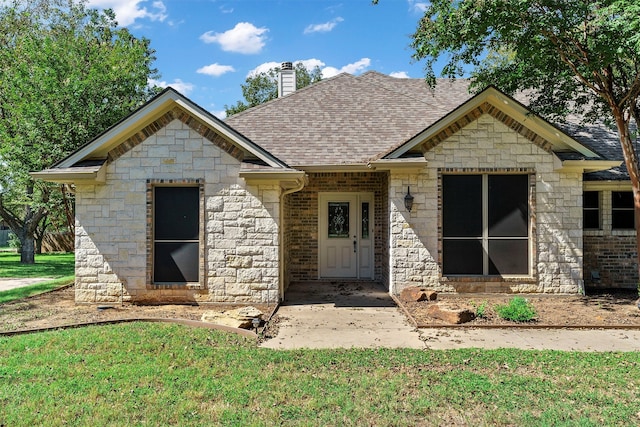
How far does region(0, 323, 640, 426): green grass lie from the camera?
386 centimetres

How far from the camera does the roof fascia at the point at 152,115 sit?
8531 millimetres

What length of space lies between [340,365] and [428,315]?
10.2 ft

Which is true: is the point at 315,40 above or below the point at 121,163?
above

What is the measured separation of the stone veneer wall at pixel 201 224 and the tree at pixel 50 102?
7.23m

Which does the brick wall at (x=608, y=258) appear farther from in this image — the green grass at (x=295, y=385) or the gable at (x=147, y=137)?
the gable at (x=147, y=137)

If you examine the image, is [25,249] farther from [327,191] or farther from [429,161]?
[429,161]

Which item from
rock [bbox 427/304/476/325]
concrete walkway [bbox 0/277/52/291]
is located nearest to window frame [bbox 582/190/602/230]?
rock [bbox 427/304/476/325]

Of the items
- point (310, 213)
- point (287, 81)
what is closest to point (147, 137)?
point (310, 213)

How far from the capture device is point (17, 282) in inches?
488

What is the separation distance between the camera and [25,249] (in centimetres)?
1800

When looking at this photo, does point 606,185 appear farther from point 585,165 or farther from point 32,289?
point 32,289

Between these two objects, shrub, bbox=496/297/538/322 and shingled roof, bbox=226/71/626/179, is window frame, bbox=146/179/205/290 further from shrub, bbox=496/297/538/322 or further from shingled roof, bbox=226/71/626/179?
shrub, bbox=496/297/538/322

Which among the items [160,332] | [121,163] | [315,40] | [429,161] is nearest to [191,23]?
[315,40]

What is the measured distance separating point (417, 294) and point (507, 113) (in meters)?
4.55
